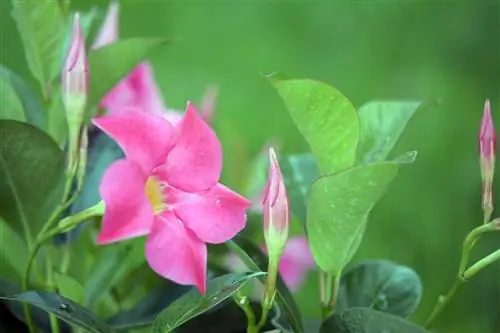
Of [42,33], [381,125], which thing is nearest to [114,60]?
[42,33]

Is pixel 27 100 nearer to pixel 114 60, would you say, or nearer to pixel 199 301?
pixel 114 60

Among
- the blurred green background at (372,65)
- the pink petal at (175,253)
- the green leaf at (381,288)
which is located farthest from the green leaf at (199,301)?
the blurred green background at (372,65)

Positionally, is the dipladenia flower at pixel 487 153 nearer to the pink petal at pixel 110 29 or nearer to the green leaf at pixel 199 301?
the green leaf at pixel 199 301

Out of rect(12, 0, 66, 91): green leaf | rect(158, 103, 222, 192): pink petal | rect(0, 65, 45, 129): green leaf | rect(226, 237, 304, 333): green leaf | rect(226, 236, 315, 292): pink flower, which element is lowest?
rect(226, 236, 315, 292): pink flower

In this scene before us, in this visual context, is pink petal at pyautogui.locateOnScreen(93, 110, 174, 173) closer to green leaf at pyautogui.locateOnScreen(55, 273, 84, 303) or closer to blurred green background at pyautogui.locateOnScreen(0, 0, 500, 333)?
green leaf at pyautogui.locateOnScreen(55, 273, 84, 303)

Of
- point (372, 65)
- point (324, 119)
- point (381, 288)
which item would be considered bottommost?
point (372, 65)

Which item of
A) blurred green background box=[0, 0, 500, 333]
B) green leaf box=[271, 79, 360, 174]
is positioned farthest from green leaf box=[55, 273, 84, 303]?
blurred green background box=[0, 0, 500, 333]

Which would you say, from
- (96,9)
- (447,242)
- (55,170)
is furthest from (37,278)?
(447,242)
